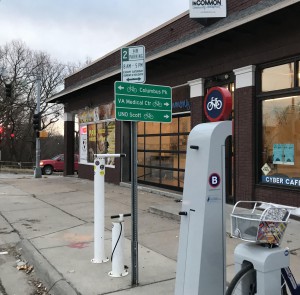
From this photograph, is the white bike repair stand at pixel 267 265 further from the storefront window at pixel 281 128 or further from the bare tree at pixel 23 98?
the bare tree at pixel 23 98

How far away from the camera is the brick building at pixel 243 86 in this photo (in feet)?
27.5

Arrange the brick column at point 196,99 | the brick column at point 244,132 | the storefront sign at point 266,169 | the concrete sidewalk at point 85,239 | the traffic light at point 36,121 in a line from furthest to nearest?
1. the traffic light at point 36,121
2. the brick column at point 196,99
3. the brick column at point 244,132
4. the storefront sign at point 266,169
5. the concrete sidewalk at point 85,239

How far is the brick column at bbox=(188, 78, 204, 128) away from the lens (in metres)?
11.0

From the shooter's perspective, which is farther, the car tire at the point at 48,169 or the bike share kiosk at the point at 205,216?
the car tire at the point at 48,169

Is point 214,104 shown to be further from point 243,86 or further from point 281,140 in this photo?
point 243,86

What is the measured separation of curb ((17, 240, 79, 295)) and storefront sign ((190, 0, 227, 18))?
6.84 m

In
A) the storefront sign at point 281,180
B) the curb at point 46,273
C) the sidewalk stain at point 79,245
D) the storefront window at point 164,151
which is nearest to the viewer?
the curb at point 46,273

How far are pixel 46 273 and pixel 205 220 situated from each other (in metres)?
2.87

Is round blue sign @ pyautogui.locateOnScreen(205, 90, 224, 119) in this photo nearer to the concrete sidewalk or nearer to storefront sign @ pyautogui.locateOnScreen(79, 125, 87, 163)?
the concrete sidewalk

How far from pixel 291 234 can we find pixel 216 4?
6.05 metres

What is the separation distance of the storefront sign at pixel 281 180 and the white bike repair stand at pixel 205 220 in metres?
5.13

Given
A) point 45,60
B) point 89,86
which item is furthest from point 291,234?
point 45,60

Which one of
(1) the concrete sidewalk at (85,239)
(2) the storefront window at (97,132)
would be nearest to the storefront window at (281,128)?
(1) the concrete sidewalk at (85,239)

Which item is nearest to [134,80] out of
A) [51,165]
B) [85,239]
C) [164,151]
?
[85,239]
